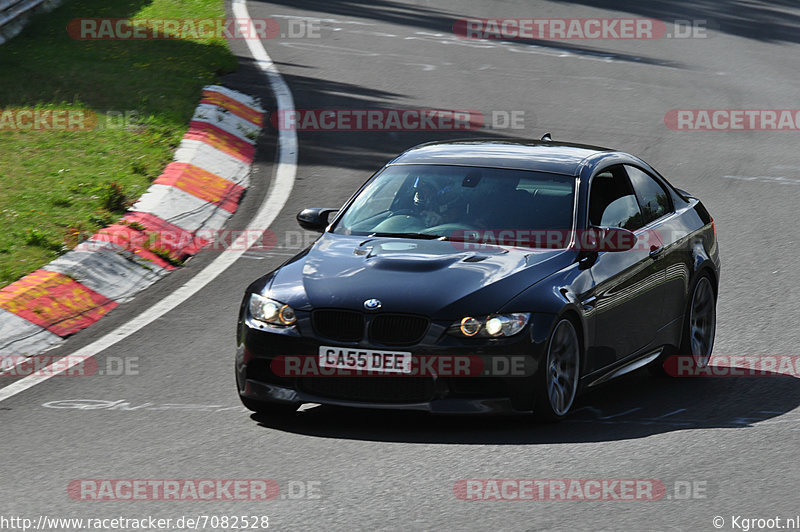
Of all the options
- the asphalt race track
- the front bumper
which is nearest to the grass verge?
the asphalt race track

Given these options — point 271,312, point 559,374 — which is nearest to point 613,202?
point 559,374

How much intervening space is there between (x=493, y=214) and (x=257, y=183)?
6.42 metres

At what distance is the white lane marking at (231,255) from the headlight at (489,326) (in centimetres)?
298

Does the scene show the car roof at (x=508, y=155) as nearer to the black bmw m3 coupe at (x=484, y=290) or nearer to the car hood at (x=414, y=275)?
the black bmw m3 coupe at (x=484, y=290)

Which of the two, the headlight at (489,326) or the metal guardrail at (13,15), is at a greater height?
the headlight at (489,326)

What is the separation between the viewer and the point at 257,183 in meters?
14.2

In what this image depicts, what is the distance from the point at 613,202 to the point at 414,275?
74.6 inches

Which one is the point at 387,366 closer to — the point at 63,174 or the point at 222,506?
the point at 222,506

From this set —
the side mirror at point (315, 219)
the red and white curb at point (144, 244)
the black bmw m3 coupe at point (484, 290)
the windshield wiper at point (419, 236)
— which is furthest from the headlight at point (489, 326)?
the red and white curb at point (144, 244)

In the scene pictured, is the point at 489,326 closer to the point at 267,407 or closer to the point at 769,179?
the point at 267,407

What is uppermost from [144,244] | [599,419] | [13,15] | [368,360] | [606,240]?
[606,240]

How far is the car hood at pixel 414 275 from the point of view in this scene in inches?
279

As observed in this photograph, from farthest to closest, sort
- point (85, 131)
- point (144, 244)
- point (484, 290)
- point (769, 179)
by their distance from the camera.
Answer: point (769, 179) → point (85, 131) → point (144, 244) → point (484, 290)

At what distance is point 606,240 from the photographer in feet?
26.3
